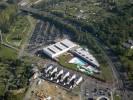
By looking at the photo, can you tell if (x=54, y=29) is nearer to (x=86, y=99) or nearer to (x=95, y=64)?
(x=95, y=64)

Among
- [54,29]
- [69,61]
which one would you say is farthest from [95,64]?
[54,29]

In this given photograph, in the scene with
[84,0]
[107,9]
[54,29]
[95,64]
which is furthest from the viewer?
[84,0]

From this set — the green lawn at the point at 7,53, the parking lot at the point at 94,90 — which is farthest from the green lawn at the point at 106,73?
the green lawn at the point at 7,53

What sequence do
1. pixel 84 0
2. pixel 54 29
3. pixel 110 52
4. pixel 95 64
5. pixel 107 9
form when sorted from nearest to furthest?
pixel 95 64 → pixel 110 52 → pixel 54 29 → pixel 107 9 → pixel 84 0

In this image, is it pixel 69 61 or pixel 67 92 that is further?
pixel 69 61

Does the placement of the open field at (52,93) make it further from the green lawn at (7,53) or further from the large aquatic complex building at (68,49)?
the green lawn at (7,53)

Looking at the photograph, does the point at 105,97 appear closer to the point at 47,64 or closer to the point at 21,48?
the point at 47,64

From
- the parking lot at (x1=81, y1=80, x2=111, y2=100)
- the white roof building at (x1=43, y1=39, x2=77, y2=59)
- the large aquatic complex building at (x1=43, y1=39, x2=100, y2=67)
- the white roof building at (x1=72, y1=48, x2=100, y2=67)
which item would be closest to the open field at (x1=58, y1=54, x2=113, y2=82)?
the white roof building at (x1=43, y1=39, x2=77, y2=59)
